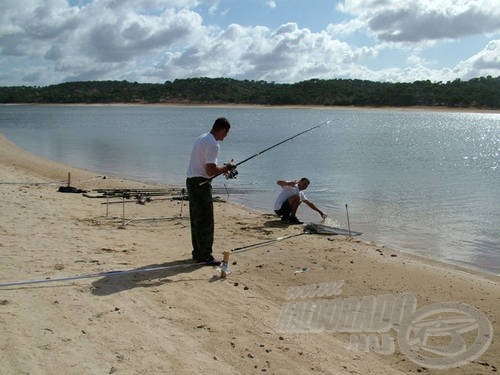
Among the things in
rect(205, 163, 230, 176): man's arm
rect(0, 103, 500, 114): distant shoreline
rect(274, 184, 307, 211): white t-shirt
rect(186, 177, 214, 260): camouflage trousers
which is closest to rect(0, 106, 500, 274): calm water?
rect(274, 184, 307, 211): white t-shirt

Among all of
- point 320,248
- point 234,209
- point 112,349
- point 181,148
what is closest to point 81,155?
point 181,148

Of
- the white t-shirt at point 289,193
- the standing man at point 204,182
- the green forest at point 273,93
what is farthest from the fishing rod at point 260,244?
the green forest at point 273,93

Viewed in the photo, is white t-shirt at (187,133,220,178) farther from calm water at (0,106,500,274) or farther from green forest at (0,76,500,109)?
green forest at (0,76,500,109)

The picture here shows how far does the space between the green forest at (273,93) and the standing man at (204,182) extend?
90046mm

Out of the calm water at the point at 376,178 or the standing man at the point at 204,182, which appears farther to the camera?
the calm water at the point at 376,178

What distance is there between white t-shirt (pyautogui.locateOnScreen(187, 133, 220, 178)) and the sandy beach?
112 cm

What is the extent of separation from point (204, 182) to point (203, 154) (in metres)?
0.33

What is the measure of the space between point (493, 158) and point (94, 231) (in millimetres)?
24380

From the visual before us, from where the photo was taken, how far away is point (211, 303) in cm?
500

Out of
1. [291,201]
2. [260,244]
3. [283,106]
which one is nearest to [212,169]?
[260,244]

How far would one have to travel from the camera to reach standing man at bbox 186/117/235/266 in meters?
6.00

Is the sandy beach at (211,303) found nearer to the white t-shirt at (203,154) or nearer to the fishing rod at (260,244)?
the fishing rod at (260,244)

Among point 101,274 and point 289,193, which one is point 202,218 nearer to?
point 101,274

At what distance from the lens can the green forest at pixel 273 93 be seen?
3671 inches
